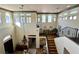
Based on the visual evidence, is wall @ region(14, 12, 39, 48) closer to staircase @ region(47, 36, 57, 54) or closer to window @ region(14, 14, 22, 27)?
window @ region(14, 14, 22, 27)

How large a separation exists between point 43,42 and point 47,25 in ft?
8.14

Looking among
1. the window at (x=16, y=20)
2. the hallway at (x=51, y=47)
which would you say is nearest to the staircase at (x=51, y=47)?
the hallway at (x=51, y=47)

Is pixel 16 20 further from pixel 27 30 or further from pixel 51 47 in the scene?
pixel 51 47

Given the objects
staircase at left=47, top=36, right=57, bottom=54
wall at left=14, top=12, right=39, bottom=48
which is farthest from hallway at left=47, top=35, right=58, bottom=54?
wall at left=14, top=12, right=39, bottom=48

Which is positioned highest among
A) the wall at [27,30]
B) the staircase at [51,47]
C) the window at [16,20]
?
the window at [16,20]

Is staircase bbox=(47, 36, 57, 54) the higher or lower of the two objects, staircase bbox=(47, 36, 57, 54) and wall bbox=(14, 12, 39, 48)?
the lower

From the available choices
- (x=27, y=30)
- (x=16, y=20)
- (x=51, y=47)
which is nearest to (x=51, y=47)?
(x=51, y=47)

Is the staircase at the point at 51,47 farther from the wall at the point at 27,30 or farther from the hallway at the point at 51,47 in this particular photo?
the wall at the point at 27,30
